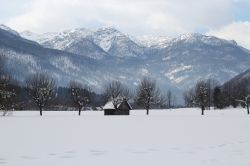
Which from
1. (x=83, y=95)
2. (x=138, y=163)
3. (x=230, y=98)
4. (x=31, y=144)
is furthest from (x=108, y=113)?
(x=138, y=163)

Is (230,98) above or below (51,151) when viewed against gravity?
above

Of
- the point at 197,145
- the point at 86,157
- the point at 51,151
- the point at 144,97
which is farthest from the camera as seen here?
the point at 144,97

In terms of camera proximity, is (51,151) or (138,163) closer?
(138,163)

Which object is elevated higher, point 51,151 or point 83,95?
point 83,95

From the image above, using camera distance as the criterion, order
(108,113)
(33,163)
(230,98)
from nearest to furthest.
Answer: (33,163)
(108,113)
(230,98)

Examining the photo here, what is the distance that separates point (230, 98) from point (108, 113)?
77.0 metres

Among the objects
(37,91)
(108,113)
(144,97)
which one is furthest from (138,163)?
(108,113)

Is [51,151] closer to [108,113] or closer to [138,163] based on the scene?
[138,163]

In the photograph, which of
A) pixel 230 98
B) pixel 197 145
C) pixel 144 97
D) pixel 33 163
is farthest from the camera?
pixel 230 98

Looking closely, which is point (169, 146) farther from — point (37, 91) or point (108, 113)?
point (108, 113)

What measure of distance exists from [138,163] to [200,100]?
10856 cm

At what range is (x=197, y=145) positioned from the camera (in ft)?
96.3

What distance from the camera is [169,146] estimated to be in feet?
94.8

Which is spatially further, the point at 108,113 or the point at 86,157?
the point at 108,113
